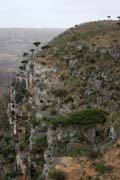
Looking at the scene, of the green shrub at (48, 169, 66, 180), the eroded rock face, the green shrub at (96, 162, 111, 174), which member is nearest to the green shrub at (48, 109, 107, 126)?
the eroded rock face

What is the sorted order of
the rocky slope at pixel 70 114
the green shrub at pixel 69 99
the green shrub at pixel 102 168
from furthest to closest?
1. the green shrub at pixel 69 99
2. the rocky slope at pixel 70 114
3. the green shrub at pixel 102 168

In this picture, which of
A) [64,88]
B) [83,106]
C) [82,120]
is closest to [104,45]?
[64,88]

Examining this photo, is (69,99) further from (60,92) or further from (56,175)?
(56,175)

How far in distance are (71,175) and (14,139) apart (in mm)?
49258

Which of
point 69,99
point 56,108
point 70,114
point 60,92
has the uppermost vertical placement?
point 70,114

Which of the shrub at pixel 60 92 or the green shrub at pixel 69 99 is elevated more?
the shrub at pixel 60 92

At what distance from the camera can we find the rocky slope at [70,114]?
35312 millimetres

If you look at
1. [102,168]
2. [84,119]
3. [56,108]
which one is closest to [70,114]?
[84,119]

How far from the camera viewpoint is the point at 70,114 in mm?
52031

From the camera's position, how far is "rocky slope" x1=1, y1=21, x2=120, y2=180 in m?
35.3

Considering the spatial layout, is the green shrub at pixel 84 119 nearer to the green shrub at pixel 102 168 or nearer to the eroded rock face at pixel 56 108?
the eroded rock face at pixel 56 108

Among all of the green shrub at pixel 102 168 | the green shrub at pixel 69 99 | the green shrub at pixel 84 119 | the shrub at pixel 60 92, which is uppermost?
the green shrub at pixel 102 168

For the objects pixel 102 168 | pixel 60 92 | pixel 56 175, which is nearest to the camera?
pixel 56 175

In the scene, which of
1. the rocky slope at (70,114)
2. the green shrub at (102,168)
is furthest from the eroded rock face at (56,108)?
the green shrub at (102,168)
